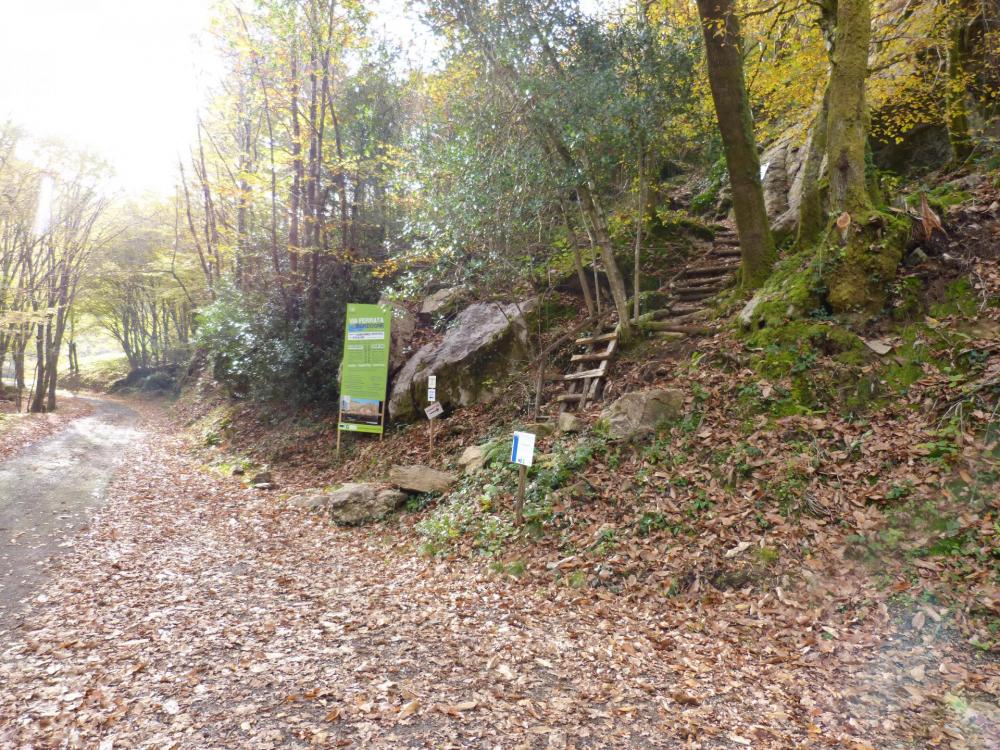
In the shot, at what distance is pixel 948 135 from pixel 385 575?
38.6 ft

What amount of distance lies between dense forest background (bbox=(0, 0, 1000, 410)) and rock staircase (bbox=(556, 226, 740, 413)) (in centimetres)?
65

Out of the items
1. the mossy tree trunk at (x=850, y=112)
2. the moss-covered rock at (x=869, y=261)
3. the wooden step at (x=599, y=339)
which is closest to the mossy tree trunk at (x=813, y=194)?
the mossy tree trunk at (x=850, y=112)

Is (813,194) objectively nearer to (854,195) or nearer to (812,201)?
(812,201)

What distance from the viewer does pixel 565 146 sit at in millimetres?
8945

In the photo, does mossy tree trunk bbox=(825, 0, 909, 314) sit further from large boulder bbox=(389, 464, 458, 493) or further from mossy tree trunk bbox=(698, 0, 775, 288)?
large boulder bbox=(389, 464, 458, 493)

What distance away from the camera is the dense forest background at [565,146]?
8039 millimetres

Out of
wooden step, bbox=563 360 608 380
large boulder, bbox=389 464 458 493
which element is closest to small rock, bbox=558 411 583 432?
wooden step, bbox=563 360 608 380

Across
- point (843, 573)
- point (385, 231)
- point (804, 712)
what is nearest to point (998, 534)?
point (843, 573)

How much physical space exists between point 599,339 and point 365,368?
18.7 ft

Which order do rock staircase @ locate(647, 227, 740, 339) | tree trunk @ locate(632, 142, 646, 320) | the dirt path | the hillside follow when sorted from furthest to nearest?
rock staircase @ locate(647, 227, 740, 339)
tree trunk @ locate(632, 142, 646, 320)
the dirt path
the hillside

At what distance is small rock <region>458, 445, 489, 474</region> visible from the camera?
8891mm

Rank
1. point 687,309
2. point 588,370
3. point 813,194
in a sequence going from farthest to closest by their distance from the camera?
1. point 687,309
2. point 588,370
3. point 813,194

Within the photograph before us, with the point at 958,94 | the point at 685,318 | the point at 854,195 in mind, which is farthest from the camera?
the point at 685,318

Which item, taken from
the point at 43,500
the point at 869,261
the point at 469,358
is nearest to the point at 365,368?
the point at 469,358
